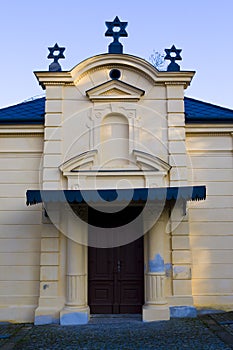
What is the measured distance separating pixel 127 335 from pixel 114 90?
5.35 meters

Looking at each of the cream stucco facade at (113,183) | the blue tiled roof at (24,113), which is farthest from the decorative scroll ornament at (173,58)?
the blue tiled roof at (24,113)

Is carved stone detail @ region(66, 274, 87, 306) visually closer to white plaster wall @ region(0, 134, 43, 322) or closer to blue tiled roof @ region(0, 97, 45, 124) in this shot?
white plaster wall @ region(0, 134, 43, 322)

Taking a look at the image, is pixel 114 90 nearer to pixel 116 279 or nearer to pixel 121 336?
pixel 116 279

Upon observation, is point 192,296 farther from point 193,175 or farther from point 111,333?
point 193,175

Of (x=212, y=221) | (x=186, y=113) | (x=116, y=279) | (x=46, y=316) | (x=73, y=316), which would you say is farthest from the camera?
(x=186, y=113)

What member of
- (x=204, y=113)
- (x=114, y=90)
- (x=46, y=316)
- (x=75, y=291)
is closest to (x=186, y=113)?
(x=204, y=113)

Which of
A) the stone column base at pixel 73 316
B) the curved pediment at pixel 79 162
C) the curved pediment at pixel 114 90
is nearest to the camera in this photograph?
the stone column base at pixel 73 316

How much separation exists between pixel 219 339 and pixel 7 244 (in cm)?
486

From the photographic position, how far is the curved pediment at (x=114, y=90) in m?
9.12

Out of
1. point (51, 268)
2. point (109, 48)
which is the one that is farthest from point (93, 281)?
point (109, 48)

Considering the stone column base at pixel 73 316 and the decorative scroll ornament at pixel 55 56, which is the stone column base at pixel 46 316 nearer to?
the stone column base at pixel 73 316

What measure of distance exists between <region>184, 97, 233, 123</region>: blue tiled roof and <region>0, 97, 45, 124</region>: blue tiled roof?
3.63 metres

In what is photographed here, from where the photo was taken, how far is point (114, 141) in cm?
908

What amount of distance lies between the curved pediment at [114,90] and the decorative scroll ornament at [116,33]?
4.03 feet
